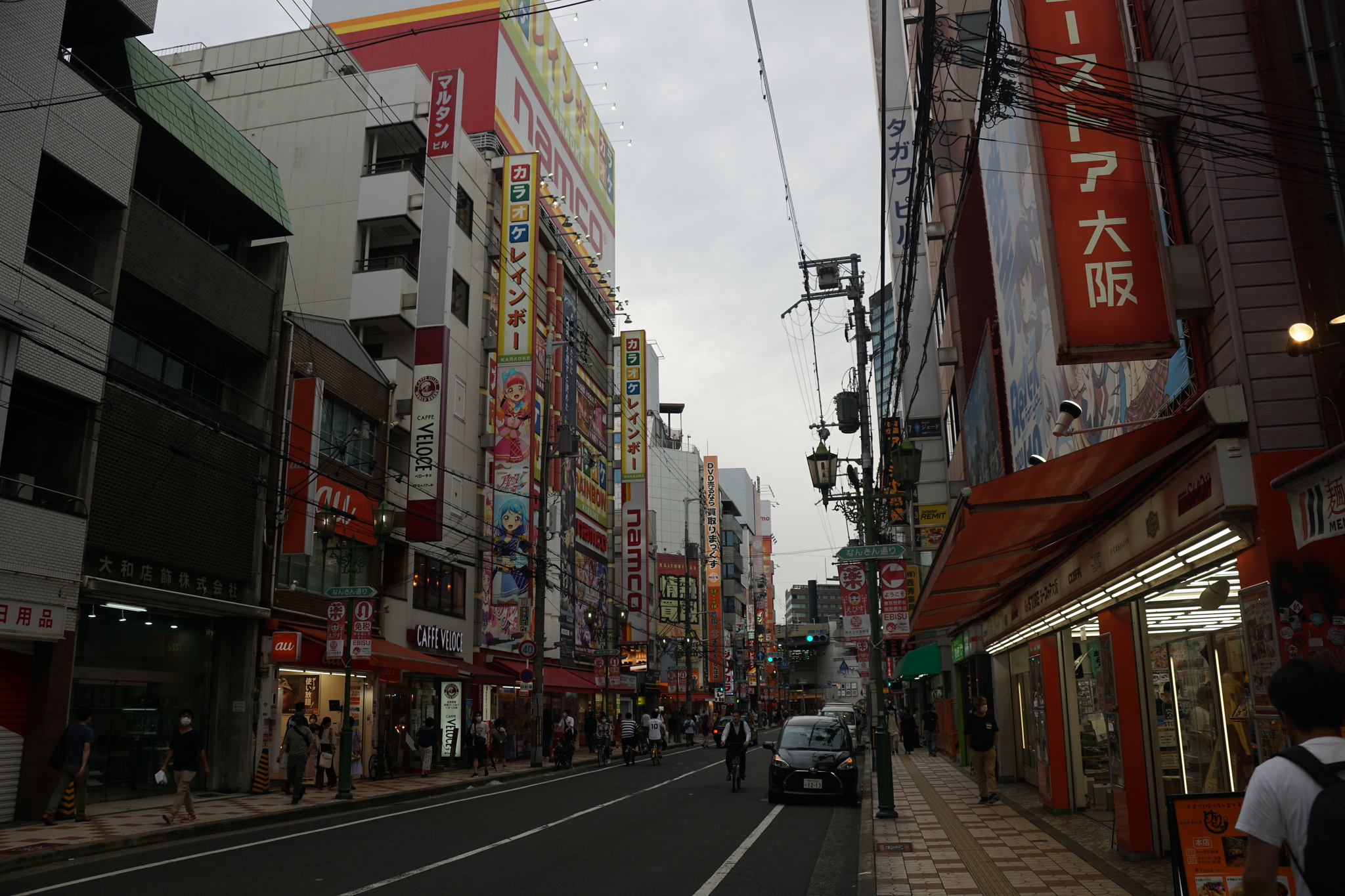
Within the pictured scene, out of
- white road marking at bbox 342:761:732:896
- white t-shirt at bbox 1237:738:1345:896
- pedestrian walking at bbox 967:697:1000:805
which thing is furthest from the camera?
pedestrian walking at bbox 967:697:1000:805

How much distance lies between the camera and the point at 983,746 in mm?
16781

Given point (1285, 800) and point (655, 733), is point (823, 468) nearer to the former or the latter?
point (1285, 800)

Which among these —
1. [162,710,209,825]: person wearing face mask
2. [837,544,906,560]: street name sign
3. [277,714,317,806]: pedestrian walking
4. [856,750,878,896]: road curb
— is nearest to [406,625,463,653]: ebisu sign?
[277,714,317,806]: pedestrian walking

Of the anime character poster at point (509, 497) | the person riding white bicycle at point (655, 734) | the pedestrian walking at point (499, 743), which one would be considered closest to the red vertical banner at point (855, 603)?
the pedestrian walking at point (499, 743)

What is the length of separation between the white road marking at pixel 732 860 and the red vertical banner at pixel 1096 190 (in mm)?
6117

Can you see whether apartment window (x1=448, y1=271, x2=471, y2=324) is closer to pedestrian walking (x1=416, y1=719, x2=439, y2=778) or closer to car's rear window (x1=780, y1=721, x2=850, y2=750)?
pedestrian walking (x1=416, y1=719, x2=439, y2=778)

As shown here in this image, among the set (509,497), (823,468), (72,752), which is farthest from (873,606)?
(509,497)

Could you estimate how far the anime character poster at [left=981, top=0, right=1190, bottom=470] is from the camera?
8.81 m

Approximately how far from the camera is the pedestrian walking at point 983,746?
16594 millimetres

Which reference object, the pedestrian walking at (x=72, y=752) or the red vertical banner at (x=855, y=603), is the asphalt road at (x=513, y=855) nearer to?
the pedestrian walking at (x=72, y=752)

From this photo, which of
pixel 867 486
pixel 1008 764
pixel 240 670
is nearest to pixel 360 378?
pixel 240 670

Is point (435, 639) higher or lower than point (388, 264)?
lower

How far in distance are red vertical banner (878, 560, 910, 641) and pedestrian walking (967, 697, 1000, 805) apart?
183 cm

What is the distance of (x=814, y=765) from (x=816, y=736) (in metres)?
1.13
